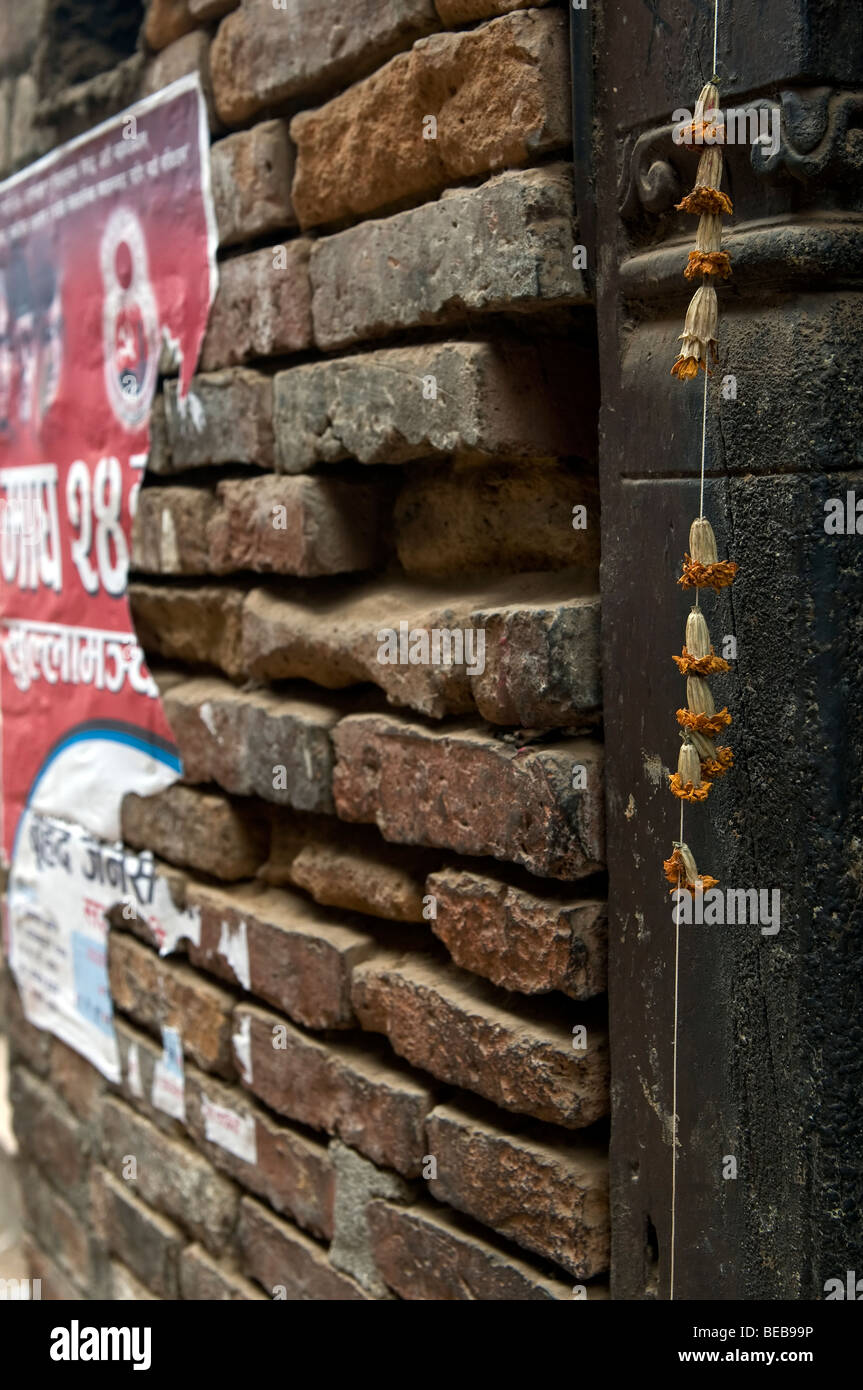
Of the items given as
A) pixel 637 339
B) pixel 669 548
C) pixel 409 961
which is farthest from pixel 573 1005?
pixel 637 339

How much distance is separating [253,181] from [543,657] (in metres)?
0.94

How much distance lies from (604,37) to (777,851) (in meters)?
0.79

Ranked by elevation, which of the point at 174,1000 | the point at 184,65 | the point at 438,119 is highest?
the point at 184,65

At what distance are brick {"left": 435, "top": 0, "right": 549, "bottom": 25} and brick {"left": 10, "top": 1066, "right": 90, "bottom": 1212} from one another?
2234 millimetres

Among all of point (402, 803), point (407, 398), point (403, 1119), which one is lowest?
point (403, 1119)

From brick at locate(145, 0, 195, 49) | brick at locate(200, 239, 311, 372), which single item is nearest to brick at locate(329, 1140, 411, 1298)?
brick at locate(200, 239, 311, 372)

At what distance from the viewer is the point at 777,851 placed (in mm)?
1160

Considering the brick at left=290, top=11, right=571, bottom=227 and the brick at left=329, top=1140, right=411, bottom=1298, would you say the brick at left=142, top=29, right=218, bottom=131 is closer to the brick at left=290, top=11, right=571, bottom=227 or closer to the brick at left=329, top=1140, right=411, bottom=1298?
the brick at left=290, top=11, right=571, bottom=227

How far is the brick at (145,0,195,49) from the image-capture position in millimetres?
2080

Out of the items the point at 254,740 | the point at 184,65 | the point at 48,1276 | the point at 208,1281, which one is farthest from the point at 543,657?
the point at 48,1276

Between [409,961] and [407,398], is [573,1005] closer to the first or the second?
[409,961]

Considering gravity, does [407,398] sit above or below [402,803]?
above

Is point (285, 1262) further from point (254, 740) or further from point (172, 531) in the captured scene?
point (172, 531)

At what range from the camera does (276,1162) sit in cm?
198
